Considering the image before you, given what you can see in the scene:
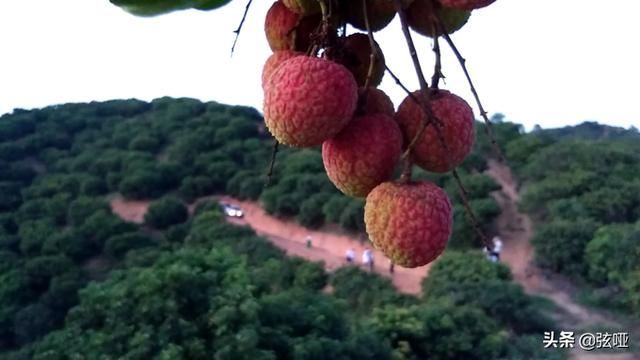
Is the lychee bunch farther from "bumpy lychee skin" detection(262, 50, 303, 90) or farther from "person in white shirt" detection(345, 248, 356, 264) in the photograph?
"person in white shirt" detection(345, 248, 356, 264)

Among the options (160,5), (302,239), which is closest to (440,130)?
(160,5)

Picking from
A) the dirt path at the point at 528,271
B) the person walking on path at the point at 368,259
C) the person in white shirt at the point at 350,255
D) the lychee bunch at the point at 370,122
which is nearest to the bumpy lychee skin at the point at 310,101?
the lychee bunch at the point at 370,122

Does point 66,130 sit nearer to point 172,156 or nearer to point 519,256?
point 172,156

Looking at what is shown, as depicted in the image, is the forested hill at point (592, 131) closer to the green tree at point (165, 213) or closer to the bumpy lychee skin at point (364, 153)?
the green tree at point (165, 213)

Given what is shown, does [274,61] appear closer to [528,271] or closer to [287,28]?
[287,28]

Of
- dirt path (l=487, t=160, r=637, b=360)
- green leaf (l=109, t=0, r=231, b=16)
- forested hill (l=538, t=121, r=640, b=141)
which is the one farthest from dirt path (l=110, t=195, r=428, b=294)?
green leaf (l=109, t=0, r=231, b=16)
